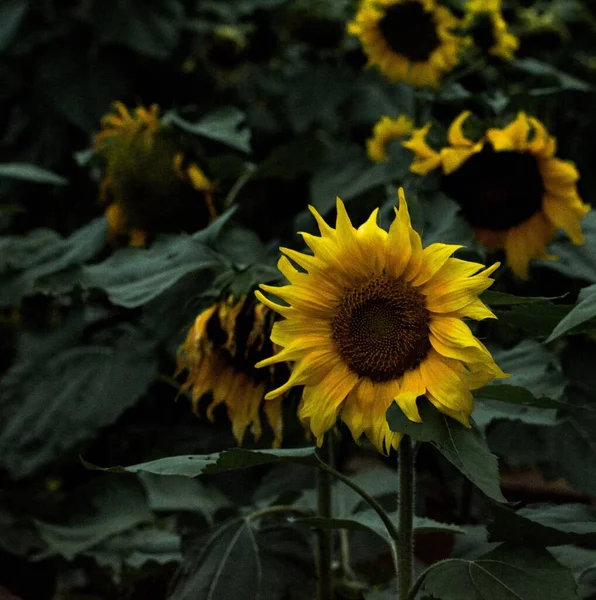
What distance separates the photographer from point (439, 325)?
0.62 meters

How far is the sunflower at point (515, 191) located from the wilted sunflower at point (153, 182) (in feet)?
0.78

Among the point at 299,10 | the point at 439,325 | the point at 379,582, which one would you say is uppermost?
the point at 439,325

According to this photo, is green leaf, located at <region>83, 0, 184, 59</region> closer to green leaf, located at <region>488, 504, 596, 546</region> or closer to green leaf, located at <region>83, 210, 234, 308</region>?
green leaf, located at <region>83, 210, 234, 308</region>

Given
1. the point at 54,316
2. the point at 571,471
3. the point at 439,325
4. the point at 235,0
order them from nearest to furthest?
the point at 439,325
the point at 571,471
the point at 54,316
the point at 235,0

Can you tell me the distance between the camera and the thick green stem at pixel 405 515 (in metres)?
0.67

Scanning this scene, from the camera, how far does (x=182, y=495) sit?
1.11 meters

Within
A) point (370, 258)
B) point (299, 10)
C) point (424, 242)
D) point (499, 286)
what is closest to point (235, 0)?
point (299, 10)

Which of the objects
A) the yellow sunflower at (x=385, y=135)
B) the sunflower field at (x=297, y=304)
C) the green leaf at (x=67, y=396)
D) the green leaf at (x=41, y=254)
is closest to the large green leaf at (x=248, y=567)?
the sunflower field at (x=297, y=304)

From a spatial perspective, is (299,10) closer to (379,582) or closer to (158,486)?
(158,486)

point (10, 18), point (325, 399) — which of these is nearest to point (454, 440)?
point (325, 399)

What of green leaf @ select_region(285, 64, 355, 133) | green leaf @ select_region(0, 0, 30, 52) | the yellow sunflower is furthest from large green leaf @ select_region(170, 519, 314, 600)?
green leaf @ select_region(0, 0, 30, 52)

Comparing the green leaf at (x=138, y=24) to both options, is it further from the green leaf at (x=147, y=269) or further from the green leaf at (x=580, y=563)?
the green leaf at (x=580, y=563)

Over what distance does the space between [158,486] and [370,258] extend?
23.3 inches

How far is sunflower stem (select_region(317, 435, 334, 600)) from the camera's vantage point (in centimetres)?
85
